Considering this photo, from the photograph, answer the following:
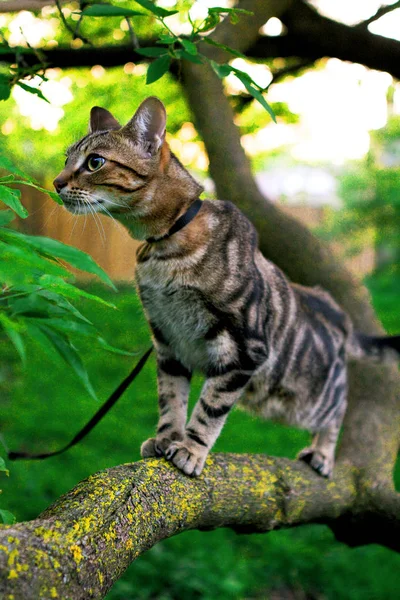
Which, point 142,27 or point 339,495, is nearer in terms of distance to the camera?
point 339,495

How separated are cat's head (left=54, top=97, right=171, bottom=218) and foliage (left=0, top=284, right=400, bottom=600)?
0.57 m

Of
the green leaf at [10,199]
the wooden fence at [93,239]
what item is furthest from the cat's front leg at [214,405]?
the wooden fence at [93,239]

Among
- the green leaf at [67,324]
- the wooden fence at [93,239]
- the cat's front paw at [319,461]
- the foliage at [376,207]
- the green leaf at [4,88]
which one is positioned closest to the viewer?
the green leaf at [67,324]

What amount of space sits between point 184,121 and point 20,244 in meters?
4.33

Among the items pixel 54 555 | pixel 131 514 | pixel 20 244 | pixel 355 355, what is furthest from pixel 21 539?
pixel 355 355

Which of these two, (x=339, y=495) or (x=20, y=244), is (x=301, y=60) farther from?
(x=20, y=244)

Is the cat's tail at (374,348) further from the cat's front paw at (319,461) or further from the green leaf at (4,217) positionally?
the green leaf at (4,217)

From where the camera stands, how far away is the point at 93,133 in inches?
91.4

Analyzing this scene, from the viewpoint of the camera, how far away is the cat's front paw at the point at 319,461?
2648mm

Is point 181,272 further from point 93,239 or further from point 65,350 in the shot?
point 93,239

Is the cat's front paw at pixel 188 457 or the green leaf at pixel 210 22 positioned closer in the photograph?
the green leaf at pixel 210 22

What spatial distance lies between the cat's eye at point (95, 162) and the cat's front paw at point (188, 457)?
3.03 feet


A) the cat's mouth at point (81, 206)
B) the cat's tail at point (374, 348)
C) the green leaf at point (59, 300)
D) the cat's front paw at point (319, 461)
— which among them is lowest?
the cat's front paw at point (319, 461)

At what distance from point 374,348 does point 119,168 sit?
149 centimetres
